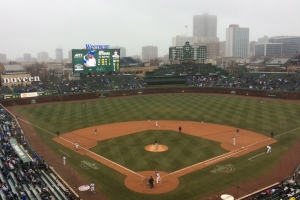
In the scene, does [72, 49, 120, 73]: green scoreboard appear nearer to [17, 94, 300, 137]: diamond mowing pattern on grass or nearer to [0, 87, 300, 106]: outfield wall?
[0, 87, 300, 106]: outfield wall

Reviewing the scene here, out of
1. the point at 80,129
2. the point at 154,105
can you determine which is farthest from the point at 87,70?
the point at 80,129

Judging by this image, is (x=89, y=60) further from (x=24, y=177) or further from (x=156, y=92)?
(x=24, y=177)

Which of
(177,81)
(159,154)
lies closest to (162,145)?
(159,154)

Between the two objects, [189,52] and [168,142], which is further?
[189,52]

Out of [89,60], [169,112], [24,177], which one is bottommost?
[24,177]

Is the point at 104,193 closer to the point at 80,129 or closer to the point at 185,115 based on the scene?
the point at 80,129

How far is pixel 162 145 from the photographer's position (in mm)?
30906

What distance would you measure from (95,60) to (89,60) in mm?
1479

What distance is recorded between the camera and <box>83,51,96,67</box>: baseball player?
66406mm

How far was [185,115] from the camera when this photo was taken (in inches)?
1852

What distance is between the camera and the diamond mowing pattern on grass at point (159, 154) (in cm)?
2568

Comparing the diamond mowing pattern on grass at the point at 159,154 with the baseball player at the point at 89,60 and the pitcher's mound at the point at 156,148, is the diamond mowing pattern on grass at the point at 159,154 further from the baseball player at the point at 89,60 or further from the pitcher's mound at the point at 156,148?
the baseball player at the point at 89,60

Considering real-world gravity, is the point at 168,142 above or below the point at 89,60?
below

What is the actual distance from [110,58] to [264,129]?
4358 cm
